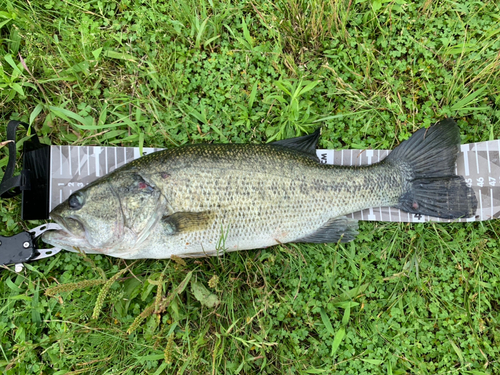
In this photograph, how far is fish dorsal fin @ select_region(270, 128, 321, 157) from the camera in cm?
348

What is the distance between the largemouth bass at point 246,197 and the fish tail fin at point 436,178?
0.01 m

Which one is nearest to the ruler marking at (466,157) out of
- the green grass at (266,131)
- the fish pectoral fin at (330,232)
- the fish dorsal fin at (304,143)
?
the green grass at (266,131)

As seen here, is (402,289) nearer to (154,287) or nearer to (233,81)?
(154,287)

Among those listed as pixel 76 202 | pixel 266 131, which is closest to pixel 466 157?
pixel 266 131

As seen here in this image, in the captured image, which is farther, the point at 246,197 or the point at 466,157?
the point at 466,157

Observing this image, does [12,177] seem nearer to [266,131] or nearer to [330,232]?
[266,131]

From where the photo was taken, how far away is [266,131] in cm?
366

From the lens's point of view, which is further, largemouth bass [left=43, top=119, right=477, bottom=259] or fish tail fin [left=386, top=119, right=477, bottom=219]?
fish tail fin [left=386, top=119, right=477, bottom=219]

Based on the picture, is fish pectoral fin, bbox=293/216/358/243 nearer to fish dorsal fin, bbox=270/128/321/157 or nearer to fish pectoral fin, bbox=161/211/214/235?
fish dorsal fin, bbox=270/128/321/157

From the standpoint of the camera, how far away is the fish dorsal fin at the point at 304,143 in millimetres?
3476

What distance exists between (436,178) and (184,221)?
2699 mm

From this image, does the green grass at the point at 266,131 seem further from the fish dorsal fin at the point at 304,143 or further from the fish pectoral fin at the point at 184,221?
the fish pectoral fin at the point at 184,221

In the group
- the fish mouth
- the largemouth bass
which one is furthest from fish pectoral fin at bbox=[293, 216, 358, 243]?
the fish mouth

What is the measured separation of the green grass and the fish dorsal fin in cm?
21
